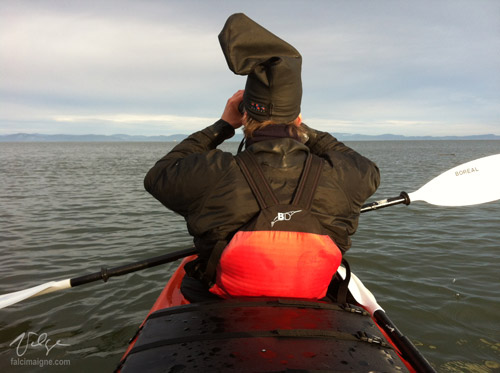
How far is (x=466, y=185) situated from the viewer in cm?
480

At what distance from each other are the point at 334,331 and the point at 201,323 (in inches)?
25.6

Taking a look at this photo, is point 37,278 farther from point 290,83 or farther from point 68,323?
point 290,83

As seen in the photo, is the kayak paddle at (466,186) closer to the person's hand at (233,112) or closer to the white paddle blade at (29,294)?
the person's hand at (233,112)

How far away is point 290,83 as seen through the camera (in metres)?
1.95

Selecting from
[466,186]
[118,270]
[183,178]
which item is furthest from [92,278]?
[466,186]

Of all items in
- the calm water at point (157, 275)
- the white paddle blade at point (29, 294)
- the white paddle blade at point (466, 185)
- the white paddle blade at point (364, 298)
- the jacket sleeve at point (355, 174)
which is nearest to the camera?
the jacket sleeve at point (355, 174)

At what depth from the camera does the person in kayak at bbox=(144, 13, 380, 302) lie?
5.70 feet

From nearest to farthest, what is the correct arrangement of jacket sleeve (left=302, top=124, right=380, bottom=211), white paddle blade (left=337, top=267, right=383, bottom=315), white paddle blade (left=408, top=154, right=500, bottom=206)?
jacket sleeve (left=302, top=124, right=380, bottom=211) → white paddle blade (left=337, top=267, right=383, bottom=315) → white paddle blade (left=408, top=154, right=500, bottom=206)

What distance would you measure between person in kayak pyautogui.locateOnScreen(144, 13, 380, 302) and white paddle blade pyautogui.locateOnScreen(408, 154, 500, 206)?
342cm

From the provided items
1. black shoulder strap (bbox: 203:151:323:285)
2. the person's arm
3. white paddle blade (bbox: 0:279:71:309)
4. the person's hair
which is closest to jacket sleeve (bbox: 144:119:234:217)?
the person's arm

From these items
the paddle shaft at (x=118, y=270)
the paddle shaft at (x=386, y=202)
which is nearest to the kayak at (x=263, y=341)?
the paddle shaft at (x=118, y=270)

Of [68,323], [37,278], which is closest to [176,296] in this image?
[68,323]

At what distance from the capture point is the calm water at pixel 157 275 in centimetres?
380

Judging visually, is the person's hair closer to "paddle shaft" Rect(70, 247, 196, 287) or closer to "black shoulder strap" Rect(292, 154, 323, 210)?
"black shoulder strap" Rect(292, 154, 323, 210)
